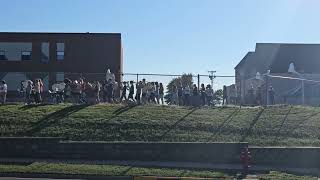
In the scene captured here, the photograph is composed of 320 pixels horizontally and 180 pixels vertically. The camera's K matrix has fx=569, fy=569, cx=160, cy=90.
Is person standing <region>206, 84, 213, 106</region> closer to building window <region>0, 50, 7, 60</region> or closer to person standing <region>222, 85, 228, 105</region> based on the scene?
person standing <region>222, 85, 228, 105</region>

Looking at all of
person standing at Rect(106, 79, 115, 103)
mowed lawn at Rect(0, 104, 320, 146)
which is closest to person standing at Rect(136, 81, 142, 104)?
person standing at Rect(106, 79, 115, 103)

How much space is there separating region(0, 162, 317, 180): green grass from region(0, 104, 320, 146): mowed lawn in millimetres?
3676

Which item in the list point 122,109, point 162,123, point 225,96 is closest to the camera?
point 162,123

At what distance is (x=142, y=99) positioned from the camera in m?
28.7

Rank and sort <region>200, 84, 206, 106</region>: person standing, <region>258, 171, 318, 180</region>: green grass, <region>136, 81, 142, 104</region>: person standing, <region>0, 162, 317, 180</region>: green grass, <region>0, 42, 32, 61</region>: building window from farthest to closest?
<region>0, 42, 32, 61</region>: building window, <region>200, 84, 206, 106</region>: person standing, <region>136, 81, 142, 104</region>: person standing, <region>0, 162, 317, 180</region>: green grass, <region>258, 171, 318, 180</region>: green grass

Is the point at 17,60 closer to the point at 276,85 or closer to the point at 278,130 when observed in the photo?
the point at 276,85

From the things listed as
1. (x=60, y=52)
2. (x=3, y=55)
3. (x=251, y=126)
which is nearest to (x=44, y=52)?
(x=60, y=52)

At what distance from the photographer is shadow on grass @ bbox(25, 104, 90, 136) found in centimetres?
2233

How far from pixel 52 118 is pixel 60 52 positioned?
112 feet

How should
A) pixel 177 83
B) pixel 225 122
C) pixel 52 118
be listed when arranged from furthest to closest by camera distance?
pixel 177 83, pixel 225 122, pixel 52 118

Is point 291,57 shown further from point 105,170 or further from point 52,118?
point 105,170

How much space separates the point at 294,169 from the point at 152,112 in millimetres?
7462

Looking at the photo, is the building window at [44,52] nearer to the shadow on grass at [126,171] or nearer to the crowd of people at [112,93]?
the crowd of people at [112,93]

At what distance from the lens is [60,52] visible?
56.9m
